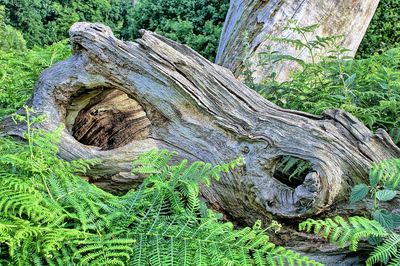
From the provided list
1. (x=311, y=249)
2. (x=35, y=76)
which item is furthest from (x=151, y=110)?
(x=35, y=76)

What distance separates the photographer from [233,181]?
3.00m

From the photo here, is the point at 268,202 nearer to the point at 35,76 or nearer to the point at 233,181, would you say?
the point at 233,181

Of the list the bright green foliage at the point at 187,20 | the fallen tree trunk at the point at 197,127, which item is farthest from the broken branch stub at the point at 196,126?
the bright green foliage at the point at 187,20

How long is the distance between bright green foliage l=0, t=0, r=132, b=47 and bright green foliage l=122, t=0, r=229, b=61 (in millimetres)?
4790

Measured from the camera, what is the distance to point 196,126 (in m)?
3.20

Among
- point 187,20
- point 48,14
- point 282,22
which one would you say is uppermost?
point 282,22

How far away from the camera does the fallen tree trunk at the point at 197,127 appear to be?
2.76m

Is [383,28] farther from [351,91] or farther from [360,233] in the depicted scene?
[360,233]

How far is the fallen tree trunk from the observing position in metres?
2.76

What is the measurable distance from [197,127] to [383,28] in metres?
6.23

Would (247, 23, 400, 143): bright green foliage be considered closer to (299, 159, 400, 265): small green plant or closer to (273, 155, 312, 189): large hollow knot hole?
(273, 155, 312, 189): large hollow knot hole

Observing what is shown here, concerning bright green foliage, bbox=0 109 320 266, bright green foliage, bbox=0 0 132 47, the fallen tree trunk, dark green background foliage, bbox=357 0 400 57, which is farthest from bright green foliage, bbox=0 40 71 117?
bright green foliage, bbox=0 0 132 47

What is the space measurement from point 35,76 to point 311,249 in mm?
2994

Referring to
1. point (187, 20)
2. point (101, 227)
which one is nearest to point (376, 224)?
point (101, 227)
